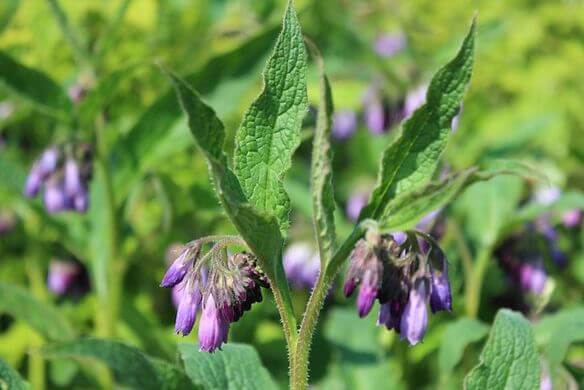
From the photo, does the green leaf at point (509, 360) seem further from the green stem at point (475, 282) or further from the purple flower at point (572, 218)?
the purple flower at point (572, 218)

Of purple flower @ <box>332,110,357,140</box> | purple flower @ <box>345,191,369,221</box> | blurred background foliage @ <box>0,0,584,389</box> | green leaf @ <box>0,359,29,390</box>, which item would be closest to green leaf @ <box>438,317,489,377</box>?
blurred background foliage @ <box>0,0,584,389</box>

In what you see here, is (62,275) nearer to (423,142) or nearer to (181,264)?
(181,264)

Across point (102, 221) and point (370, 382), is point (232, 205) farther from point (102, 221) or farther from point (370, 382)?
point (102, 221)

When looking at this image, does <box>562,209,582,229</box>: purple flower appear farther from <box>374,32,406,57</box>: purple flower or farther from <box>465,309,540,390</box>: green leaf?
<box>465,309,540,390</box>: green leaf

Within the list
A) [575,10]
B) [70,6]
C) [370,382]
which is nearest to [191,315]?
[370,382]

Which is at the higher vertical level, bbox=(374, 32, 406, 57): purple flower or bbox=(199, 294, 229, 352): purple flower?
bbox=(374, 32, 406, 57): purple flower

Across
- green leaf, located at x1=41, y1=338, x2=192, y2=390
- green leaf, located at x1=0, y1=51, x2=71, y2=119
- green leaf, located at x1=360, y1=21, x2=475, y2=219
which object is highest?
green leaf, located at x1=0, y1=51, x2=71, y2=119
